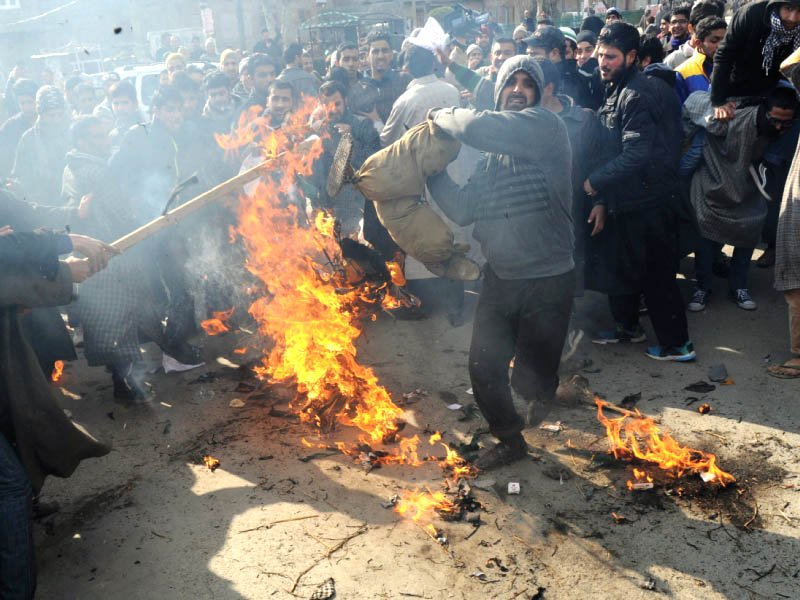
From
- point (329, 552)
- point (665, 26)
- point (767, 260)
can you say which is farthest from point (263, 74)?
point (665, 26)

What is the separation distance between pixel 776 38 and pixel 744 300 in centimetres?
235

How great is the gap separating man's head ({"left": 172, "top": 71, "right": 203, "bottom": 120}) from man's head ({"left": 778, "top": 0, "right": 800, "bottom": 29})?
549 cm

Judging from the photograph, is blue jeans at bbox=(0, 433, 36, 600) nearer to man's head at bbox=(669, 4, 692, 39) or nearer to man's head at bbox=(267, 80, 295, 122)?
man's head at bbox=(267, 80, 295, 122)

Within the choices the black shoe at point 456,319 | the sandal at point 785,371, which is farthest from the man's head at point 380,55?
the sandal at point 785,371

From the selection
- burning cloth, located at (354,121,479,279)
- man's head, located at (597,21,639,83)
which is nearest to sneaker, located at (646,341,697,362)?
burning cloth, located at (354,121,479,279)

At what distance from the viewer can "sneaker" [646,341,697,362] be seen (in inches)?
Result: 225

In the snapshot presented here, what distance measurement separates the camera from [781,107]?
562 centimetres

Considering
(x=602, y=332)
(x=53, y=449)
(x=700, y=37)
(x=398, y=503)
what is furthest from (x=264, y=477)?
(x=700, y=37)

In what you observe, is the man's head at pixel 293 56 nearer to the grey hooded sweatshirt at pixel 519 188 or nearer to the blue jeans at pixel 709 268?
the blue jeans at pixel 709 268

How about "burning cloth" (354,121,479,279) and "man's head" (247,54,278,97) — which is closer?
"burning cloth" (354,121,479,279)

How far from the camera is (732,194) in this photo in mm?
6090

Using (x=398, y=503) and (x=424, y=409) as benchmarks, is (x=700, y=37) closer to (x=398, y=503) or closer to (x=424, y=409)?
(x=424, y=409)

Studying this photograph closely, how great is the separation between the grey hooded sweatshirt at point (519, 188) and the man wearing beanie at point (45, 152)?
6.10 metres

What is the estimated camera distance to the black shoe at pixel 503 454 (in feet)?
14.4
